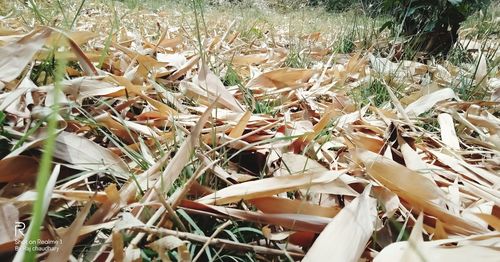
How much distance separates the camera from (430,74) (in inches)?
54.2

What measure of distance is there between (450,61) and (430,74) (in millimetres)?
394

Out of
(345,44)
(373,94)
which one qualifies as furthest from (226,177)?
(345,44)

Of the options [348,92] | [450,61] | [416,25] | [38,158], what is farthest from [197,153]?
[416,25]

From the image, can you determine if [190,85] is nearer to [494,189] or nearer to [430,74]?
[494,189]

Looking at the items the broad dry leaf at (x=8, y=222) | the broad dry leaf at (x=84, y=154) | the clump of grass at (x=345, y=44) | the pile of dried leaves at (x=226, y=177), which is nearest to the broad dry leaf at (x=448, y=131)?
the pile of dried leaves at (x=226, y=177)

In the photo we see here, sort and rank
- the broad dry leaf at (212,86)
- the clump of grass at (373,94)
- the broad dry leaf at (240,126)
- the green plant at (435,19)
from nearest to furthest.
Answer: the broad dry leaf at (240,126)
the broad dry leaf at (212,86)
the clump of grass at (373,94)
the green plant at (435,19)

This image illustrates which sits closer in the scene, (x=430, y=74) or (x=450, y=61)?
(x=430, y=74)

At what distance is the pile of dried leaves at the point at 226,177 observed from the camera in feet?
1.23

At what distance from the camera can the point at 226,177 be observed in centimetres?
50

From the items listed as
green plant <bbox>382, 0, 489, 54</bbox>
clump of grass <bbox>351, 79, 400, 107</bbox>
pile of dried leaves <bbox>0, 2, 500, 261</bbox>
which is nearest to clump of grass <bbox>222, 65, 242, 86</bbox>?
pile of dried leaves <bbox>0, 2, 500, 261</bbox>

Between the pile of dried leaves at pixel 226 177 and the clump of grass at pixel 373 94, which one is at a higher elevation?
the pile of dried leaves at pixel 226 177

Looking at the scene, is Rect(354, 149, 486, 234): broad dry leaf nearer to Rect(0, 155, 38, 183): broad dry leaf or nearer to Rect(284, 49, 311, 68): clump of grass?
Rect(0, 155, 38, 183): broad dry leaf

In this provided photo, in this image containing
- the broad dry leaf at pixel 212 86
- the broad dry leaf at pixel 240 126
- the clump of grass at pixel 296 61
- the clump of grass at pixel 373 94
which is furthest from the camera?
the clump of grass at pixel 296 61

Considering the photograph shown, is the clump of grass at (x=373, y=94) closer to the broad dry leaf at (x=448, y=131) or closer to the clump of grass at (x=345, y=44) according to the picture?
the broad dry leaf at (x=448, y=131)
